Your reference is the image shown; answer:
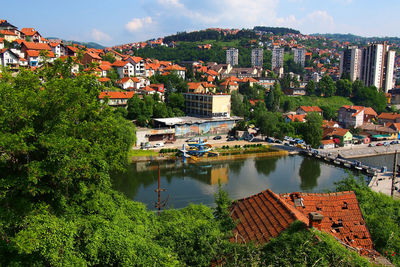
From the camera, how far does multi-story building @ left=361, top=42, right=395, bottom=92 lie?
4806 centimetres

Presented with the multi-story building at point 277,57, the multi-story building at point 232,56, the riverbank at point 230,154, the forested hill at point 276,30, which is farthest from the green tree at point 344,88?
the forested hill at point 276,30

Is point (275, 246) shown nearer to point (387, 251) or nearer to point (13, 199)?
point (387, 251)

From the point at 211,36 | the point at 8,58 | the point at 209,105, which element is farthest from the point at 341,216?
the point at 211,36

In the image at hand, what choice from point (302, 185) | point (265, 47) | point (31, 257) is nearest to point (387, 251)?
point (31, 257)

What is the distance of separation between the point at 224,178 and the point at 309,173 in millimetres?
5412

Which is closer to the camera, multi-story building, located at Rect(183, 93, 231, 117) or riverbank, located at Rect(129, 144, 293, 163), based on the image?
riverbank, located at Rect(129, 144, 293, 163)

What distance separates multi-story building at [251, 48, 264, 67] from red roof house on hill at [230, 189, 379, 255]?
6220 cm

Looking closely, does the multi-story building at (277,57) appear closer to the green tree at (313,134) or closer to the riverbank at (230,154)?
the green tree at (313,134)

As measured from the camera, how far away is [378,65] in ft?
161

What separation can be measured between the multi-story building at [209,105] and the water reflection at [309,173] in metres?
9.38

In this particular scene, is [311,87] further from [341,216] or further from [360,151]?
[341,216]

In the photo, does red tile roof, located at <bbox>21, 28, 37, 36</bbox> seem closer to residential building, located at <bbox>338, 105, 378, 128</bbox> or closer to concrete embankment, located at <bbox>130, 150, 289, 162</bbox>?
concrete embankment, located at <bbox>130, 150, 289, 162</bbox>

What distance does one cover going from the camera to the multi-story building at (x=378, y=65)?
4806 centimetres

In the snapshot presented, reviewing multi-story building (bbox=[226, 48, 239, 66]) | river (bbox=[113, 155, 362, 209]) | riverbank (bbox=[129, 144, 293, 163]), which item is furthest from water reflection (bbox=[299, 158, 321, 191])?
multi-story building (bbox=[226, 48, 239, 66])
